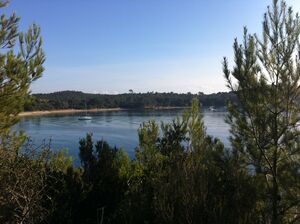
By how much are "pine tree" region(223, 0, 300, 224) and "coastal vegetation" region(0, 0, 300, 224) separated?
2 cm

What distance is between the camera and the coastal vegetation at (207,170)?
6.29 metres

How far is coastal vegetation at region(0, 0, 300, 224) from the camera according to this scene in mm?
6289

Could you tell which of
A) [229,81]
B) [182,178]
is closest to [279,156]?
[229,81]

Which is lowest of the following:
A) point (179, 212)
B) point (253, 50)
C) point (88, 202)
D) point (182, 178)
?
point (88, 202)

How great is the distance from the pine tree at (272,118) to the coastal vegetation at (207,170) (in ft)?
0.06

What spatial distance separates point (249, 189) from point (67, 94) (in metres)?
164

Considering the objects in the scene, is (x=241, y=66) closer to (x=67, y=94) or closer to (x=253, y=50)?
(x=253, y=50)

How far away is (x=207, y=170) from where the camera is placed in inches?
299

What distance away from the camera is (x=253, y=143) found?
7.99 m

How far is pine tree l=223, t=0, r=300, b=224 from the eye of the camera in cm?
745

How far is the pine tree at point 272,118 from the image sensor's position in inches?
293

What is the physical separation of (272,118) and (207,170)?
1.63m

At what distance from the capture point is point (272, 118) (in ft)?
25.5

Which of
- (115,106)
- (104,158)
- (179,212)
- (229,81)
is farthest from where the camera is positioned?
(115,106)
